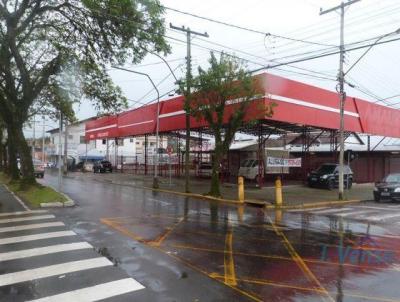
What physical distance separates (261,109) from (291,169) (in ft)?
49.4

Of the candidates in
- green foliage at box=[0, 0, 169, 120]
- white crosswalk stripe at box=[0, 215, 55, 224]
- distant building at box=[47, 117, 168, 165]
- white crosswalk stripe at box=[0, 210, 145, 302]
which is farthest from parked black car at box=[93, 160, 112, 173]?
white crosswalk stripe at box=[0, 210, 145, 302]

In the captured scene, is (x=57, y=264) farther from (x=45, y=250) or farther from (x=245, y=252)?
(x=245, y=252)

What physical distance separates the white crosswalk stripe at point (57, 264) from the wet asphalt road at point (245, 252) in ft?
1.03

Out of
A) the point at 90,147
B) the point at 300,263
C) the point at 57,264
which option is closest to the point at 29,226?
the point at 57,264

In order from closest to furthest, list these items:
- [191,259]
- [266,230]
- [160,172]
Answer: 1. [191,259]
2. [266,230]
3. [160,172]

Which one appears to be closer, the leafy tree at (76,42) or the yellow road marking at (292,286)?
the yellow road marking at (292,286)

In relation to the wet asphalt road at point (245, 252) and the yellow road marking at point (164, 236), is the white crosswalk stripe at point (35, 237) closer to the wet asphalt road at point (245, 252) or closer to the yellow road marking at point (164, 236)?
the wet asphalt road at point (245, 252)

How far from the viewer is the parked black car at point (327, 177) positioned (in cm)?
3133

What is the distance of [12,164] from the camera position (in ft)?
110

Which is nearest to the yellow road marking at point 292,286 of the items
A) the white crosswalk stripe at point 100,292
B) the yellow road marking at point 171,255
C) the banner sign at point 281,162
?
the yellow road marking at point 171,255

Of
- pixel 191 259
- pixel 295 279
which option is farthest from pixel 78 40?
pixel 295 279

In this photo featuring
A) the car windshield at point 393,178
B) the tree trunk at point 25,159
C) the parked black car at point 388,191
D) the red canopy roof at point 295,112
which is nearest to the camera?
the tree trunk at point 25,159

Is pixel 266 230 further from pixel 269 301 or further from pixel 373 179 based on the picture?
pixel 373 179

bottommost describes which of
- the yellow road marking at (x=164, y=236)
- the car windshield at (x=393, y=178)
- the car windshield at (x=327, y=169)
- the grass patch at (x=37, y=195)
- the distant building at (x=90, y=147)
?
the yellow road marking at (x=164, y=236)
